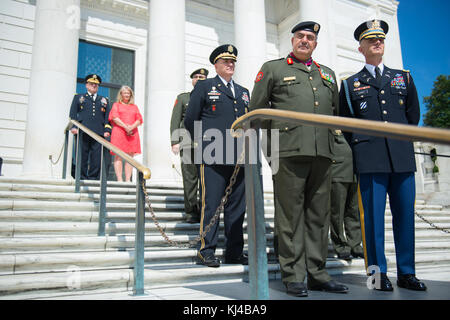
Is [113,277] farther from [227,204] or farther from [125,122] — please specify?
[125,122]

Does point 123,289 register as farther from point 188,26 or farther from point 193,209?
point 188,26

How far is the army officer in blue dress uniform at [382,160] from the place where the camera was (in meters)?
3.20

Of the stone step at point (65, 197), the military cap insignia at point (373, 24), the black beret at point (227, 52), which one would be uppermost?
the black beret at point (227, 52)

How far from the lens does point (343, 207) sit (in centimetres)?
494

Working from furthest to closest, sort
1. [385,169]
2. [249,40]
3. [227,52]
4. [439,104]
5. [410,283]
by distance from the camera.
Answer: [439,104]
[249,40]
[227,52]
[385,169]
[410,283]

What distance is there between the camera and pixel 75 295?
2.92 meters

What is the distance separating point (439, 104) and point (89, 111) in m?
38.0

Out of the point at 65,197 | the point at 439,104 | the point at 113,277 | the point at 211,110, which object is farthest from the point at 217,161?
the point at 439,104

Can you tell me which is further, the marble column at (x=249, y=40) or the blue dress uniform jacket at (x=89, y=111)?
the marble column at (x=249, y=40)

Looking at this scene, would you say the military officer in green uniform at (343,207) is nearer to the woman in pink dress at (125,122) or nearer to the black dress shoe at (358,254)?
the black dress shoe at (358,254)

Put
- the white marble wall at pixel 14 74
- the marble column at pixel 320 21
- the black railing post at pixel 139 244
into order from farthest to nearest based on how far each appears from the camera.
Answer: the marble column at pixel 320 21
the white marble wall at pixel 14 74
the black railing post at pixel 139 244

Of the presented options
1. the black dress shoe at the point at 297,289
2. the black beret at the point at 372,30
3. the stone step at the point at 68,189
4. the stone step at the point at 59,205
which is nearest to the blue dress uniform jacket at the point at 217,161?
the black dress shoe at the point at 297,289

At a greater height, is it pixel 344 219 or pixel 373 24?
pixel 373 24

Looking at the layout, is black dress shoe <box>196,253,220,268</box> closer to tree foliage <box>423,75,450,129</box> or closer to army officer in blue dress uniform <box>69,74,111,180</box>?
army officer in blue dress uniform <box>69,74,111,180</box>
